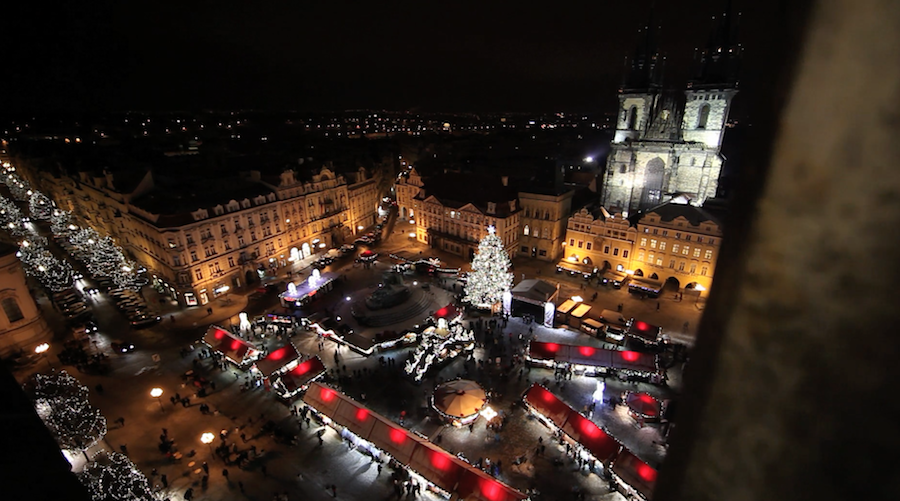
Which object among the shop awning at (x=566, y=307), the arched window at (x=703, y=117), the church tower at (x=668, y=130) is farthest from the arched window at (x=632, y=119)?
the shop awning at (x=566, y=307)

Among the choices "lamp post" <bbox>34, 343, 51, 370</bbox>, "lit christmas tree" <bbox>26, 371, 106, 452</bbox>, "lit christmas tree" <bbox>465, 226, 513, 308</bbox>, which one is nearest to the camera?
"lit christmas tree" <bbox>26, 371, 106, 452</bbox>

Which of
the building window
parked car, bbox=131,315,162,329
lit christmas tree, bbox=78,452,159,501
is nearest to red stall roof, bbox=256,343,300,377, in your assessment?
lit christmas tree, bbox=78,452,159,501

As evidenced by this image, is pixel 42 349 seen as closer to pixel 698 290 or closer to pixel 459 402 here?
pixel 459 402

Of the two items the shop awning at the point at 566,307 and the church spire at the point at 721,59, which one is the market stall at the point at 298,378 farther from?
the church spire at the point at 721,59

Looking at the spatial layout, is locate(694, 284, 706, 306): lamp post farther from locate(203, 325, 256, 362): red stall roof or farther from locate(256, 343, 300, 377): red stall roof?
locate(203, 325, 256, 362): red stall roof

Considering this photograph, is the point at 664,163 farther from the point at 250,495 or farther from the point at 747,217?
the point at 747,217

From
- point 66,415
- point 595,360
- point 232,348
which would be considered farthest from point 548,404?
point 66,415
